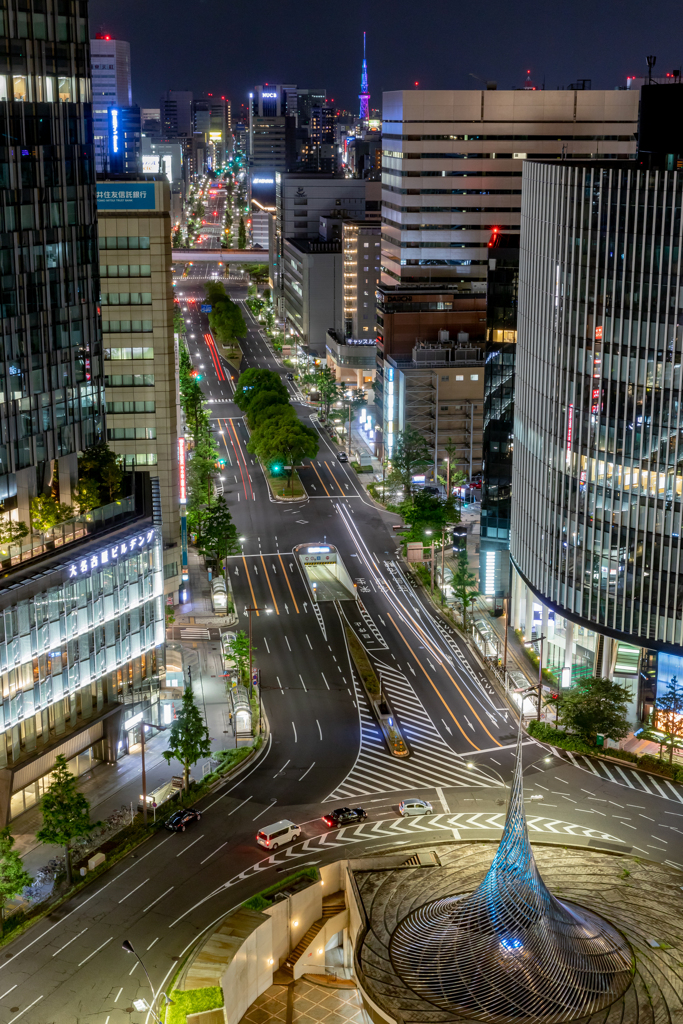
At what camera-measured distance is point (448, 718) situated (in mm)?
113688

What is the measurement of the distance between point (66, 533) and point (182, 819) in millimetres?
24841

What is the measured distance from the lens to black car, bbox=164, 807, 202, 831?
3693 inches

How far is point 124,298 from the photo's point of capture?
133375 mm

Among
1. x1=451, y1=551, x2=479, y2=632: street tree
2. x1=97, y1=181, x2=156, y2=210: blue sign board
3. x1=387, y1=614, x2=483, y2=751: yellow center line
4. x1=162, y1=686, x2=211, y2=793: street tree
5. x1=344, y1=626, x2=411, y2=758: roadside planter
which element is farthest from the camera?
x1=451, y1=551, x2=479, y2=632: street tree

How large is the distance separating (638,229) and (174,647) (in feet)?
207

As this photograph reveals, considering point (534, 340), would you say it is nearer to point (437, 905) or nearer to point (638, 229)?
point (638, 229)

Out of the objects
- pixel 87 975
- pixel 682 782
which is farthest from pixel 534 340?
pixel 87 975

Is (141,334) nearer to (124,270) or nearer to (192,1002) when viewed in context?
(124,270)

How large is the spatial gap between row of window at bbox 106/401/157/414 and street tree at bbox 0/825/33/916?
6470 cm

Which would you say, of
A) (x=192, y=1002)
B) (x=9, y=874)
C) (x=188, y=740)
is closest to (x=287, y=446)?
(x=188, y=740)

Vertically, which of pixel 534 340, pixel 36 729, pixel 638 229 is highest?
pixel 638 229

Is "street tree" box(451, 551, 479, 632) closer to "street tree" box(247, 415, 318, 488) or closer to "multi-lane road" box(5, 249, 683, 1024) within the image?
"multi-lane road" box(5, 249, 683, 1024)

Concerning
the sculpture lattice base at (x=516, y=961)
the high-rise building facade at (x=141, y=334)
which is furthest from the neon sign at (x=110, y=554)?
the sculpture lattice base at (x=516, y=961)

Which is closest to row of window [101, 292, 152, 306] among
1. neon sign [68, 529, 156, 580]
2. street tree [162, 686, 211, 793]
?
neon sign [68, 529, 156, 580]
